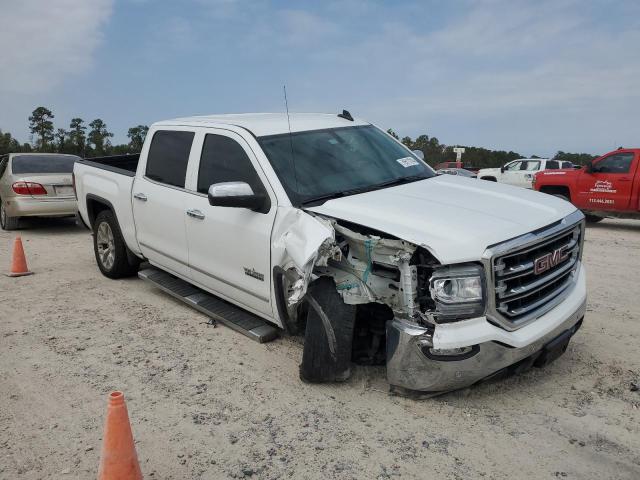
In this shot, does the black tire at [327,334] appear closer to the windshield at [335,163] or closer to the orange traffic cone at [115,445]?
the windshield at [335,163]

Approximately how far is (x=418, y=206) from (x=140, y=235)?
3.33 metres

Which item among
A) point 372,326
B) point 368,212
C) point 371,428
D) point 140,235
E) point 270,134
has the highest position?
point 270,134

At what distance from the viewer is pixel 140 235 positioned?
5.91m

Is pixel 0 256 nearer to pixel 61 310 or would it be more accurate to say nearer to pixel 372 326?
pixel 61 310

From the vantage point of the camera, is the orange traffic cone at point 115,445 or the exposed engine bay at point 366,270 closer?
the orange traffic cone at point 115,445

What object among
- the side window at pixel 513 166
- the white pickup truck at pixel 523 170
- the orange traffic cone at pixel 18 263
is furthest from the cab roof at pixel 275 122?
the side window at pixel 513 166

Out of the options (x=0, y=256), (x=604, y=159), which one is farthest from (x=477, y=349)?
(x=604, y=159)

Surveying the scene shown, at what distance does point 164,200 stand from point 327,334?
2.48 m

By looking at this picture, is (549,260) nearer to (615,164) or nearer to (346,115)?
(346,115)

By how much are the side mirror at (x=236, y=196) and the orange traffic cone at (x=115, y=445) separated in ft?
5.72

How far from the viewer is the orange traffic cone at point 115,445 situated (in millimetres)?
2625

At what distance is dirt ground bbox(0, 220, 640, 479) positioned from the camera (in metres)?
3.04

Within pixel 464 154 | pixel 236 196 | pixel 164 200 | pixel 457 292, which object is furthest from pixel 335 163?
pixel 464 154

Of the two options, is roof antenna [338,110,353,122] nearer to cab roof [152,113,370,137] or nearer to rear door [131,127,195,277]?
cab roof [152,113,370,137]
